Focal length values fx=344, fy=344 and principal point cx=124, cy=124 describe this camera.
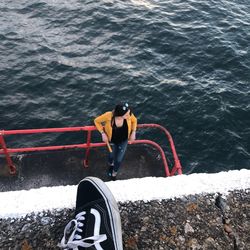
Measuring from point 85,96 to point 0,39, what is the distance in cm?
608

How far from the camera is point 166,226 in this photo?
3449 millimetres

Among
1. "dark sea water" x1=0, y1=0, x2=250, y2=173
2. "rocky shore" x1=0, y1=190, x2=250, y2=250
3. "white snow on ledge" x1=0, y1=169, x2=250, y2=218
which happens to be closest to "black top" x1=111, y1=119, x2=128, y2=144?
"white snow on ledge" x1=0, y1=169, x2=250, y2=218

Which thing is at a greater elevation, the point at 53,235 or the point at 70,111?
the point at 53,235

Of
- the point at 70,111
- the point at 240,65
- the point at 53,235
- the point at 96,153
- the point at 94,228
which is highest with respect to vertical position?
the point at 94,228

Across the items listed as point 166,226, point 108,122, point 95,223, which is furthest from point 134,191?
point 108,122

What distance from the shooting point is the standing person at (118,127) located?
6406mm

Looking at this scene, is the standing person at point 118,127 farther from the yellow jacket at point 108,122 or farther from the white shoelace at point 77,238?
the white shoelace at point 77,238

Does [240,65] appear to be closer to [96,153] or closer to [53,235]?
[96,153]

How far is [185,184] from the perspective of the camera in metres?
3.86

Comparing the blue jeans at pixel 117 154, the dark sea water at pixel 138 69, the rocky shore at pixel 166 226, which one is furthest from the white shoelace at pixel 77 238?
the dark sea water at pixel 138 69

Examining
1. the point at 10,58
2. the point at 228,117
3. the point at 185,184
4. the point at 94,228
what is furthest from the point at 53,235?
the point at 10,58

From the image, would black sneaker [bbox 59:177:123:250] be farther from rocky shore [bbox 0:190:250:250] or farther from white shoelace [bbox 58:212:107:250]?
rocky shore [bbox 0:190:250:250]

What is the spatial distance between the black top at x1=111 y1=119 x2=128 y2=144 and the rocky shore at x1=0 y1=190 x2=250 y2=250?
321 cm

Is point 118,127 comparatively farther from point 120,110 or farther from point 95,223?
point 95,223
